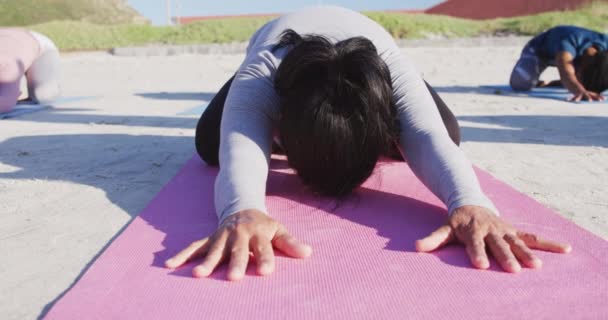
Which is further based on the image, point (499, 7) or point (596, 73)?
point (499, 7)

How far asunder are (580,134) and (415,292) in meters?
2.62

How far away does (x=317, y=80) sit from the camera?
1.61 metres

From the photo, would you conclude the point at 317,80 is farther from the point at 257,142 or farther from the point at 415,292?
the point at 415,292

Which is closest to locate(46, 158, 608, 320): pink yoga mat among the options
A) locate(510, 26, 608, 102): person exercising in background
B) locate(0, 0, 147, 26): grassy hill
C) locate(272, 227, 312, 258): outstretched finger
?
locate(272, 227, 312, 258): outstretched finger

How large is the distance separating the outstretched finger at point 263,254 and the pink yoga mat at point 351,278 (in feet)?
0.09

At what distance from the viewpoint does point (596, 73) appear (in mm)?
4797

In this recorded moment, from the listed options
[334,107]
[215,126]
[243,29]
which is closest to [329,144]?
[334,107]

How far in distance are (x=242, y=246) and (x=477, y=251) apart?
631mm

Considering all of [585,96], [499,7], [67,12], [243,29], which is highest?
[585,96]

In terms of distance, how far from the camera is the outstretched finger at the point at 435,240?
58.2 inches

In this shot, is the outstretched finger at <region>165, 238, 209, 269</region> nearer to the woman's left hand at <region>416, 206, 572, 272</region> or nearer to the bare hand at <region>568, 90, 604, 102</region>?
the woman's left hand at <region>416, 206, 572, 272</region>

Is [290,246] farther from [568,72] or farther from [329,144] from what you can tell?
[568,72]

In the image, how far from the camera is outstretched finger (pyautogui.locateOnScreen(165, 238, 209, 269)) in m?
1.41

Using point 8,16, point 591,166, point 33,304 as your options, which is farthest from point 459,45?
point 8,16
